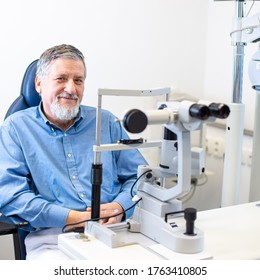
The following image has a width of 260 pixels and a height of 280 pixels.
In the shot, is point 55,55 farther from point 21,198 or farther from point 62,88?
point 21,198

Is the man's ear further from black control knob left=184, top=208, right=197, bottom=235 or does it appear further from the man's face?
black control knob left=184, top=208, right=197, bottom=235

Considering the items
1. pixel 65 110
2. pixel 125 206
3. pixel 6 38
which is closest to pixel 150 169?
pixel 125 206

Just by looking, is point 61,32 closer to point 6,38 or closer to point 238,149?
point 6,38

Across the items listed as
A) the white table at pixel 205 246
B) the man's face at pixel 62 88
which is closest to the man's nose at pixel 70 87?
the man's face at pixel 62 88

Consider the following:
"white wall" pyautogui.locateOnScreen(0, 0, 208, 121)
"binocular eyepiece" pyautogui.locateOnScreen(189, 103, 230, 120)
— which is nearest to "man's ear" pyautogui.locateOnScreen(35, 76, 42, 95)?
"white wall" pyautogui.locateOnScreen(0, 0, 208, 121)

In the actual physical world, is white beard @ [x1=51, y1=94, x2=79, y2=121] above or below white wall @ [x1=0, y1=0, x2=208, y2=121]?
below

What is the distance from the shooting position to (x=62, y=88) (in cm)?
196

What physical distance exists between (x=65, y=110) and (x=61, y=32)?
2.29ft

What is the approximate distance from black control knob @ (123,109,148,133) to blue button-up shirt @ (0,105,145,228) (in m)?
0.66

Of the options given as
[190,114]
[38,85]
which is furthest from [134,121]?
[38,85]

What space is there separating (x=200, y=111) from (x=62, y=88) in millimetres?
877

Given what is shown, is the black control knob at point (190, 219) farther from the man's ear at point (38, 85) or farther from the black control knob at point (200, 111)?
the man's ear at point (38, 85)

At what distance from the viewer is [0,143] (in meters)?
1.90

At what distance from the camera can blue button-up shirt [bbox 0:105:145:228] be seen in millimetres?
1769
